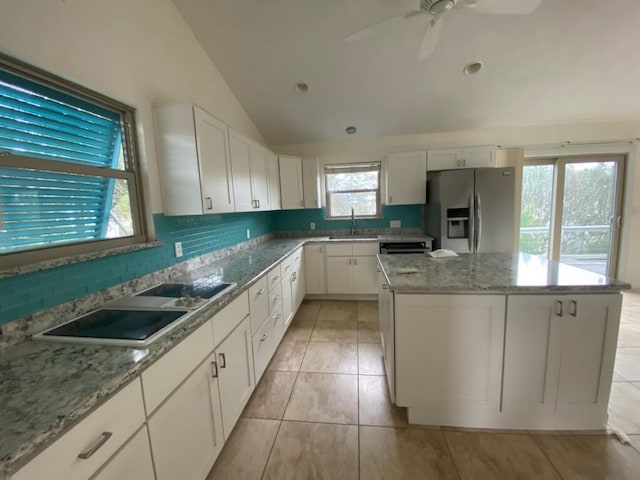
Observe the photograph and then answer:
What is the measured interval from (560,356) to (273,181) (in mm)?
3241

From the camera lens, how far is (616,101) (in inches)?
129

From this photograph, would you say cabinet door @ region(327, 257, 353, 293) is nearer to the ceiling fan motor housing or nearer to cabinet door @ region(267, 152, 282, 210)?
cabinet door @ region(267, 152, 282, 210)

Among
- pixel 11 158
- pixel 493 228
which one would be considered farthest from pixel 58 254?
pixel 493 228

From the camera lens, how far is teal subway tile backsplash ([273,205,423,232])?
4160mm

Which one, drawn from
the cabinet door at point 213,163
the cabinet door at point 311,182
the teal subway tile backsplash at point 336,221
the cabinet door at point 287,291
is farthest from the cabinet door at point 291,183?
the cabinet door at point 213,163

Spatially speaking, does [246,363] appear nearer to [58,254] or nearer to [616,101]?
[58,254]

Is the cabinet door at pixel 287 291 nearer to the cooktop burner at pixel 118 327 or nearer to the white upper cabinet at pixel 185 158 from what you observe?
the white upper cabinet at pixel 185 158

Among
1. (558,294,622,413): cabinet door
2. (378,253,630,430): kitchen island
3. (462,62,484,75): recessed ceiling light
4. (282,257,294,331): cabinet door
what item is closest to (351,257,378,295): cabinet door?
(282,257,294,331): cabinet door

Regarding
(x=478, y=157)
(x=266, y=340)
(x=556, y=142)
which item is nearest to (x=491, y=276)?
(x=266, y=340)

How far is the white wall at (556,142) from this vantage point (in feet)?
11.9

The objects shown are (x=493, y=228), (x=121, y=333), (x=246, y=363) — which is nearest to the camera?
(x=121, y=333)

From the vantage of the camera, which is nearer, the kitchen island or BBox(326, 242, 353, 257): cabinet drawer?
the kitchen island

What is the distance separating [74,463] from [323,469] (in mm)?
1185

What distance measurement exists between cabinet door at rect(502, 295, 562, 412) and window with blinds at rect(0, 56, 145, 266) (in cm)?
243
